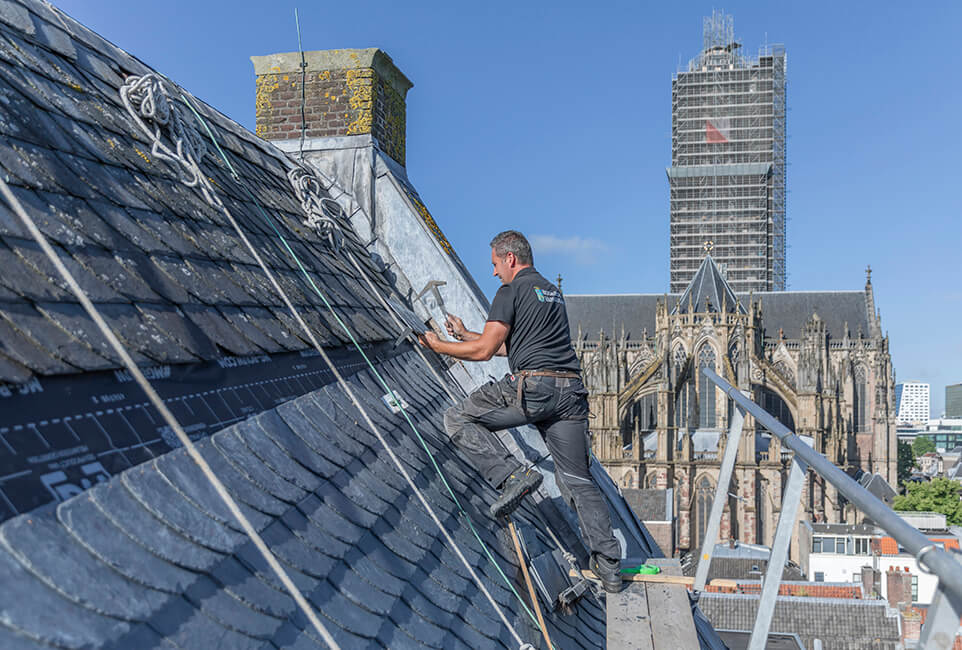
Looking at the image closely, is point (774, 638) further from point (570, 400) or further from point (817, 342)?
point (817, 342)

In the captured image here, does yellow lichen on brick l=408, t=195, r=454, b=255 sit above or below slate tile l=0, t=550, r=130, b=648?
above

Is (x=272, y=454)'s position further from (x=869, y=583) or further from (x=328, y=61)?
(x=869, y=583)

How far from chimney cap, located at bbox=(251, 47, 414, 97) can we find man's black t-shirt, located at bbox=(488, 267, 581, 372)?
11.4ft

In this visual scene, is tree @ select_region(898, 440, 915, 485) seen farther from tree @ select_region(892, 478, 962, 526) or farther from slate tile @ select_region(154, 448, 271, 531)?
slate tile @ select_region(154, 448, 271, 531)

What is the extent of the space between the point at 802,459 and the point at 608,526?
3.86ft

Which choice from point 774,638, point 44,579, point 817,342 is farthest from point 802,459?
point 817,342

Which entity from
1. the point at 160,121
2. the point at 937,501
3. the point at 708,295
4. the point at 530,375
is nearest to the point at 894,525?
the point at 530,375

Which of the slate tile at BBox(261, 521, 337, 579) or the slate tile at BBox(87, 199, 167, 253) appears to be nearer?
the slate tile at BBox(261, 521, 337, 579)

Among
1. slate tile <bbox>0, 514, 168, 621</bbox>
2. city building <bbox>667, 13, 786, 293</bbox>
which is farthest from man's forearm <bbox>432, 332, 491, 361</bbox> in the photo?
city building <bbox>667, 13, 786, 293</bbox>

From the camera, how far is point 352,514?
2580 millimetres

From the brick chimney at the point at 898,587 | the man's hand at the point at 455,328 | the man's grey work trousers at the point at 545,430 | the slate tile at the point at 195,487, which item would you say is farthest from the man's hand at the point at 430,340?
the brick chimney at the point at 898,587

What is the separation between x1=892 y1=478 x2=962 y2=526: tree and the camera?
47.5m

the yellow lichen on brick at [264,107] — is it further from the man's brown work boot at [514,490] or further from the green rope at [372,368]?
the man's brown work boot at [514,490]

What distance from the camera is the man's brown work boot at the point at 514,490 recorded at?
3717mm
